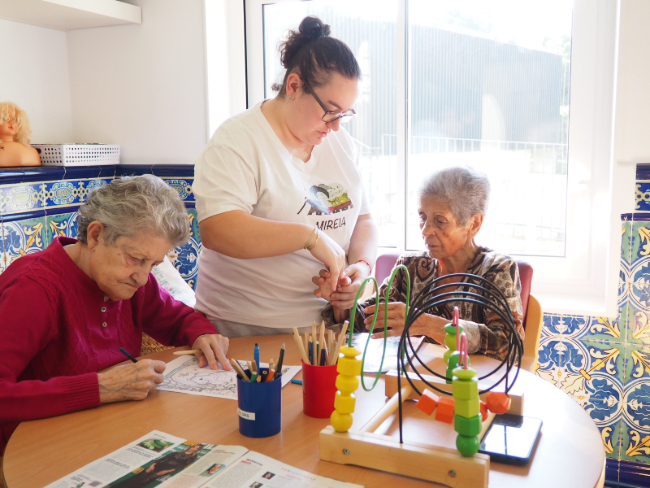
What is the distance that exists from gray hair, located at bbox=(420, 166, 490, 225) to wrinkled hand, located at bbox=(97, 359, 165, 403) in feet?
3.47

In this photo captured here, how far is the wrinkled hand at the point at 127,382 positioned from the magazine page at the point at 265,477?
382mm

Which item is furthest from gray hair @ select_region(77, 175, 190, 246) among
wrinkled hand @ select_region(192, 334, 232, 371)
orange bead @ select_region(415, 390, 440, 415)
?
orange bead @ select_region(415, 390, 440, 415)

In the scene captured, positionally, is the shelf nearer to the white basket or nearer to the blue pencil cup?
the white basket

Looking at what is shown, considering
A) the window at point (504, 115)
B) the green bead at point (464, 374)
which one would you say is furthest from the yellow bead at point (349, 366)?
the window at point (504, 115)

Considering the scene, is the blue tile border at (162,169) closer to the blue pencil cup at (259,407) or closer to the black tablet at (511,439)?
the blue pencil cup at (259,407)

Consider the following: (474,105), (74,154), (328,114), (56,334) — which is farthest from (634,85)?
(74,154)

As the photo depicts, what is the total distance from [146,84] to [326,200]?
1.62 meters

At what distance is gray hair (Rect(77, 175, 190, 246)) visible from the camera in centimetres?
146

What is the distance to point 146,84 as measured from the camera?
9.91 feet

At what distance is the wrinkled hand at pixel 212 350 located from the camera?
1550 mm

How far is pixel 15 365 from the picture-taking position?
1301 millimetres

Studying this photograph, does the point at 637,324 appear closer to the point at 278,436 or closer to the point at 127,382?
the point at 278,436

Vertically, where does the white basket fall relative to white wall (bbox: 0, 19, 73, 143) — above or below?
below

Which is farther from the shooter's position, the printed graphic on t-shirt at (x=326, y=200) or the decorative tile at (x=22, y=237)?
the decorative tile at (x=22, y=237)
